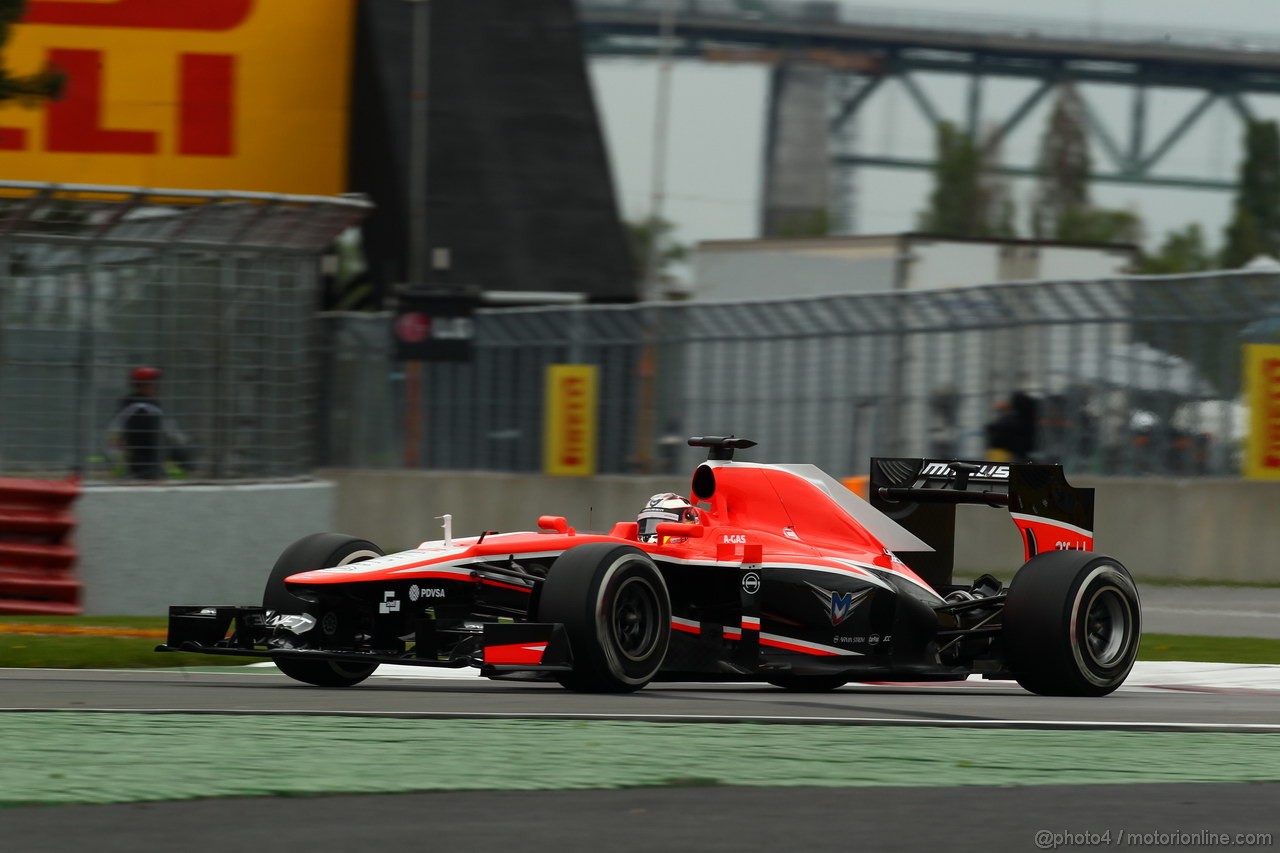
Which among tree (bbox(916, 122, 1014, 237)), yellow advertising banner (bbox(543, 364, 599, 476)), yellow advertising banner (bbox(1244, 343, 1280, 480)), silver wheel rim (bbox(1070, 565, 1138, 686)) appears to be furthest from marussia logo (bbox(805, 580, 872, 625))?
tree (bbox(916, 122, 1014, 237))

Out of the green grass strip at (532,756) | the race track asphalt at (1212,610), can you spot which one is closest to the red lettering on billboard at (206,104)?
the race track asphalt at (1212,610)

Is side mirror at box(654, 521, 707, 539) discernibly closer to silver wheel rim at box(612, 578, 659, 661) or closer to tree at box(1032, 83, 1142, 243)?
silver wheel rim at box(612, 578, 659, 661)

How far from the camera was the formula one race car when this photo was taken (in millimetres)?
10188

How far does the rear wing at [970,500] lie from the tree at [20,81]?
8534mm

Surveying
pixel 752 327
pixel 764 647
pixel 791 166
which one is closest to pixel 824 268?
pixel 752 327

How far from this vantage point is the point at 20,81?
57.9 ft

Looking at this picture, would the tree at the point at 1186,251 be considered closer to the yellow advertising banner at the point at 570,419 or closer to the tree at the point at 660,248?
the tree at the point at 660,248

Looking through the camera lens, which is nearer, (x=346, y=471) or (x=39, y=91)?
(x=39, y=91)

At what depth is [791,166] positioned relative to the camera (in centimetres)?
8881

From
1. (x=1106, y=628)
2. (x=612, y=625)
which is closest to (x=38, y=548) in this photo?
(x=612, y=625)

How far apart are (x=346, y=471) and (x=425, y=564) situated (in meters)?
18.1

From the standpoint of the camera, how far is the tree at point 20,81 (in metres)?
17.5

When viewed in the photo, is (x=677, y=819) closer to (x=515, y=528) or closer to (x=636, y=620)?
(x=636, y=620)

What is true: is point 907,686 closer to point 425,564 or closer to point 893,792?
point 425,564
